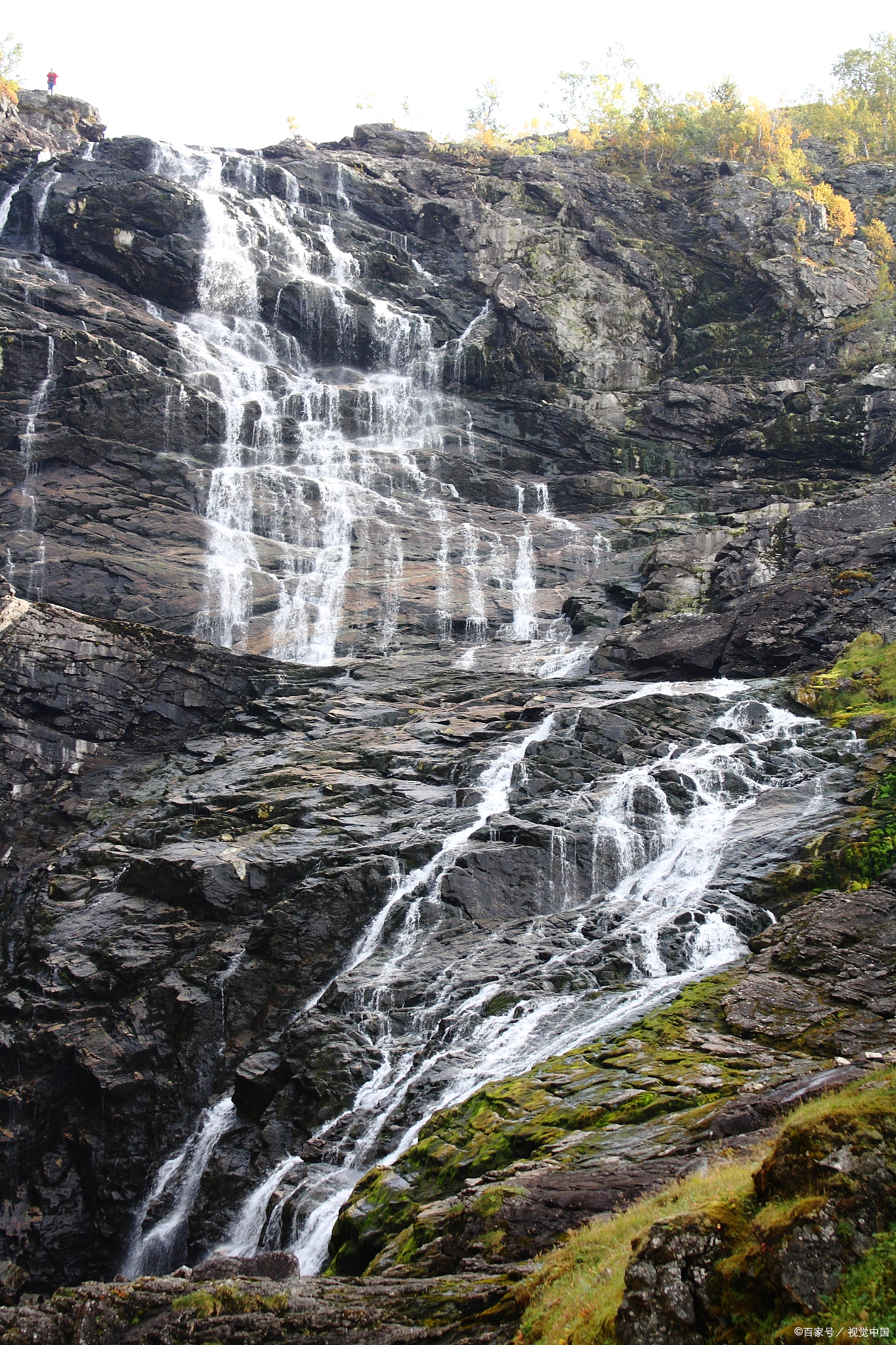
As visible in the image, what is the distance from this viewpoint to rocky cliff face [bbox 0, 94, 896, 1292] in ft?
58.6

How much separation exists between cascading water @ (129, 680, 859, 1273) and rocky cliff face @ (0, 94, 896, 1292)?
0.09 meters

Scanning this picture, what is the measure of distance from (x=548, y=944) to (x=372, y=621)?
20.3 m

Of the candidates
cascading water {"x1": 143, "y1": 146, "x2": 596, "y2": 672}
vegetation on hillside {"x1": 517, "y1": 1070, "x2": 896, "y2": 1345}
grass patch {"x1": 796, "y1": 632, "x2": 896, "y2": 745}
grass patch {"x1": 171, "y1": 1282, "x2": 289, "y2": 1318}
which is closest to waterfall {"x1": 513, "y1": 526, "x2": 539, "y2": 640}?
cascading water {"x1": 143, "y1": 146, "x2": 596, "y2": 672}

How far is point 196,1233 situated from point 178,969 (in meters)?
5.52

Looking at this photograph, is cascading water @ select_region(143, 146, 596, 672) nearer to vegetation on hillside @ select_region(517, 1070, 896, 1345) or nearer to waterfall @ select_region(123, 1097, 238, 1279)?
waterfall @ select_region(123, 1097, 238, 1279)

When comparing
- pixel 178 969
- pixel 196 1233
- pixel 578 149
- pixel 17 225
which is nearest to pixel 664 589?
pixel 178 969

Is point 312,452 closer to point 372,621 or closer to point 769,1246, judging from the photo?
point 372,621

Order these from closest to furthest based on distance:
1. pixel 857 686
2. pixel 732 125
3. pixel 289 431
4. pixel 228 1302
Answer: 1. pixel 228 1302
2. pixel 857 686
3. pixel 289 431
4. pixel 732 125

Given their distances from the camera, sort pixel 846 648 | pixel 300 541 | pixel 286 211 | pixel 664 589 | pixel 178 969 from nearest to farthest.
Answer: pixel 178 969 → pixel 846 648 → pixel 664 589 → pixel 300 541 → pixel 286 211

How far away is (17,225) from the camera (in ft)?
159

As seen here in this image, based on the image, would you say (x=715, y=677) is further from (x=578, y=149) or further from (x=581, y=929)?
(x=578, y=149)

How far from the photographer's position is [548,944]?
18.0m

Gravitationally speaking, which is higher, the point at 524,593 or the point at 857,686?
the point at 524,593

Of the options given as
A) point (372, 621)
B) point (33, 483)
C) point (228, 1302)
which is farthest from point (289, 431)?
point (228, 1302)
